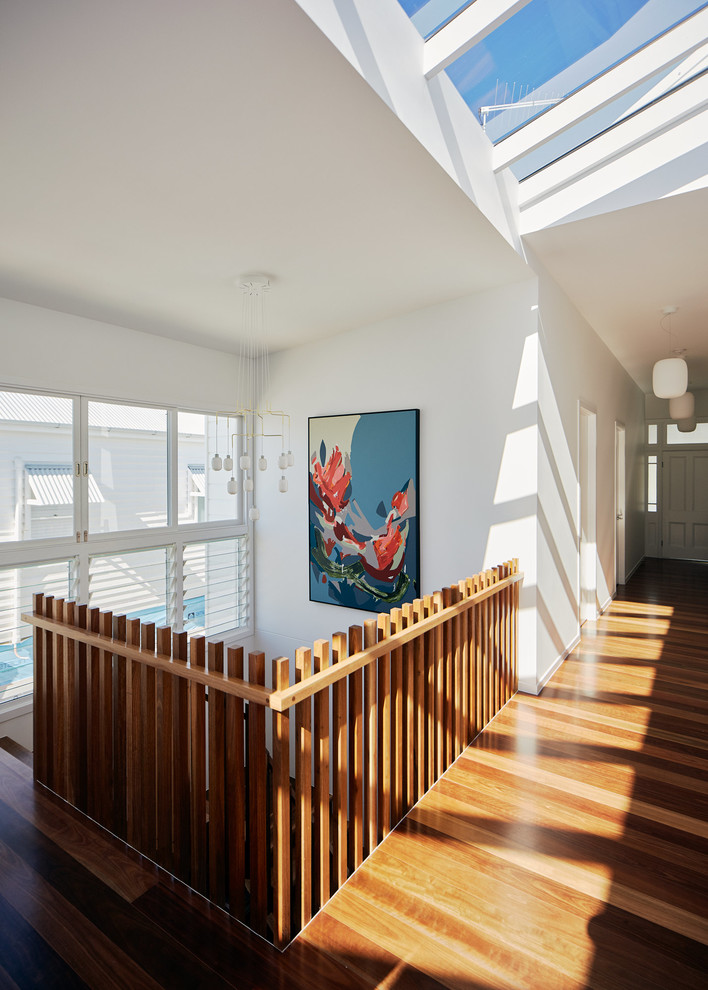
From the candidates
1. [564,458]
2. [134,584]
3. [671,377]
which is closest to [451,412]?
[564,458]

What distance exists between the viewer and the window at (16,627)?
334cm

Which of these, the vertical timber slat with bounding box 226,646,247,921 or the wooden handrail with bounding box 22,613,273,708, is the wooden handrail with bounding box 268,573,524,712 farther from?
the vertical timber slat with bounding box 226,646,247,921

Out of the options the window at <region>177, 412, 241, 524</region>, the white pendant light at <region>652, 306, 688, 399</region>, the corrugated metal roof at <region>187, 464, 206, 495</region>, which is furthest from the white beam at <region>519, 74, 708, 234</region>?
the corrugated metal roof at <region>187, 464, 206, 495</region>

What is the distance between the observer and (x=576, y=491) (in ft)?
13.7

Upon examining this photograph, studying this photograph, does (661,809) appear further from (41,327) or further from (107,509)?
(41,327)

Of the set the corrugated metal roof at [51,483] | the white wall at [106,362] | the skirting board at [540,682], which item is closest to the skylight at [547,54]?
the white wall at [106,362]

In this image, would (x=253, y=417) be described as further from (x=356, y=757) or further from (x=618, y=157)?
(x=356, y=757)

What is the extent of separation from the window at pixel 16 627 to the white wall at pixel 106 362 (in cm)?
122

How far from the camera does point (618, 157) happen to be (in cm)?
269

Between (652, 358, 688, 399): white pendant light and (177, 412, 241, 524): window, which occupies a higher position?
(652, 358, 688, 399): white pendant light

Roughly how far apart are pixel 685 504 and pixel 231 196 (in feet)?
28.2

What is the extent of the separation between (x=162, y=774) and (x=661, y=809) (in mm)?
1926

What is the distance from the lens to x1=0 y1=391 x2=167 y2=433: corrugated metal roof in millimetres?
3402

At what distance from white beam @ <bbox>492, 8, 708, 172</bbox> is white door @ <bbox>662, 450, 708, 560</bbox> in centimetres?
741
